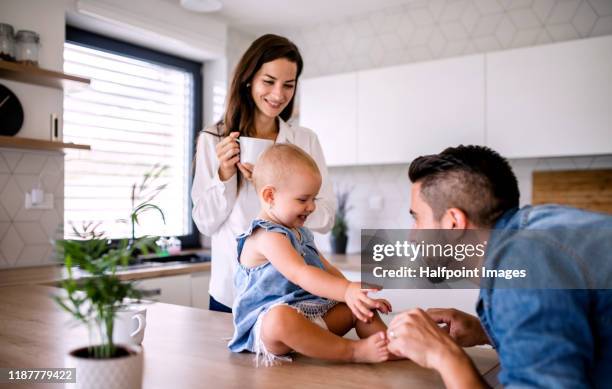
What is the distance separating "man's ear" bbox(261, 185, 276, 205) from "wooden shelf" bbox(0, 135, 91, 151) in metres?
1.89

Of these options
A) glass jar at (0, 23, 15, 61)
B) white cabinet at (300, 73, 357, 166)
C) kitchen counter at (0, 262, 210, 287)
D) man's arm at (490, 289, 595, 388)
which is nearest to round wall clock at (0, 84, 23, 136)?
glass jar at (0, 23, 15, 61)

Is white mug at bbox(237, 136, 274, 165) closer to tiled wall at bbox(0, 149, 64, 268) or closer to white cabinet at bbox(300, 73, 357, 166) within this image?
tiled wall at bbox(0, 149, 64, 268)

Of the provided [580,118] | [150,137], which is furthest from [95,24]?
[580,118]

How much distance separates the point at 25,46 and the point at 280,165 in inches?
84.6

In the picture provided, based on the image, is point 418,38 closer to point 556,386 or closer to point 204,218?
point 204,218

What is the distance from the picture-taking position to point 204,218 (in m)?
1.83

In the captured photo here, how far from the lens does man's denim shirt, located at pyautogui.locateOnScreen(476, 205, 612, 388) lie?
69 cm

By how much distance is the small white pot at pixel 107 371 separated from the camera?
28.9 inches

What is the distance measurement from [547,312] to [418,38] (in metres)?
3.42

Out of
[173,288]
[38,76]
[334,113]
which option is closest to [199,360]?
[173,288]

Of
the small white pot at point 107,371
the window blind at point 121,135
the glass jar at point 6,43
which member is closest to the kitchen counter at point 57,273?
the window blind at point 121,135

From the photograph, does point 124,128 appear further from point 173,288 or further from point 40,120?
point 173,288

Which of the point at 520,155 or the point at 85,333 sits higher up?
the point at 520,155

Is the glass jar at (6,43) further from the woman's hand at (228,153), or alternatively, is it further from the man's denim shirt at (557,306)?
the man's denim shirt at (557,306)
